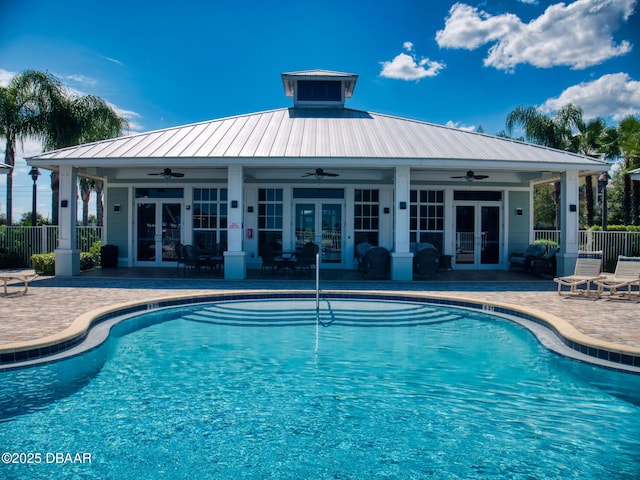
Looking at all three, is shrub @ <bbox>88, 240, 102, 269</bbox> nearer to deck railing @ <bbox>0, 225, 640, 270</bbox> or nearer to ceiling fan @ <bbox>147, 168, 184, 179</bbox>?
deck railing @ <bbox>0, 225, 640, 270</bbox>

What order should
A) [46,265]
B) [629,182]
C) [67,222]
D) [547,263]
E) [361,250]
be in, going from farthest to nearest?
[629,182] → [361,250] → [547,263] → [46,265] → [67,222]

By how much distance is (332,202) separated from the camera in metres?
14.5

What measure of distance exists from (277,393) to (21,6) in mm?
11077

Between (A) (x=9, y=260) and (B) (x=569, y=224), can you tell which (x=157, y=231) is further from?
(B) (x=569, y=224)

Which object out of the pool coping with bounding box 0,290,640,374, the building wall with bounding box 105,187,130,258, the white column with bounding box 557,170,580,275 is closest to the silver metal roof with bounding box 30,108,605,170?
the white column with bounding box 557,170,580,275

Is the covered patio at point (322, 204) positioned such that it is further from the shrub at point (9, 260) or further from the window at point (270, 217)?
the shrub at point (9, 260)

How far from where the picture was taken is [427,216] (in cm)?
1475

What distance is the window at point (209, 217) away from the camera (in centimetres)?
1467

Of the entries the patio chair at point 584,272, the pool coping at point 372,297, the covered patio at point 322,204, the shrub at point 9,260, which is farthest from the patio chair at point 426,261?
the shrub at point 9,260

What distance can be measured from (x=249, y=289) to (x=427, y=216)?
7.56 metres

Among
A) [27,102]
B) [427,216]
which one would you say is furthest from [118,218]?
[427,216]

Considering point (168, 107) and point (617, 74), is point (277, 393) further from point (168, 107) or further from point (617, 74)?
point (617, 74)

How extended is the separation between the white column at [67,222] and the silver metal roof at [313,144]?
579mm

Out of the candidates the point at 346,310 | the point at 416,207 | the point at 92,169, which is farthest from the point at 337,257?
the point at 92,169
